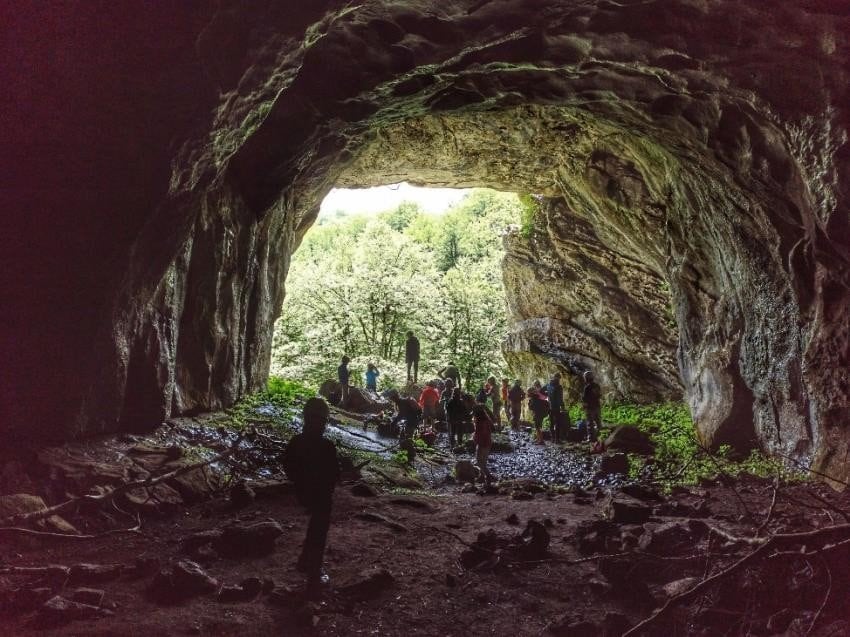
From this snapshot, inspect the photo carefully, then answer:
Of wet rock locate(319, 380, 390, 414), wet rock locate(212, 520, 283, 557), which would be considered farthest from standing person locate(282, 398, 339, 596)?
wet rock locate(319, 380, 390, 414)

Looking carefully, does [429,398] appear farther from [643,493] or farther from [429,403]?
[643,493]

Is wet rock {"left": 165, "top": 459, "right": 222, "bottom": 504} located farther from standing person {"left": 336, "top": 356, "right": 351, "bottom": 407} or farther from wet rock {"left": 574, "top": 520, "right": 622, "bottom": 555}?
standing person {"left": 336, "top": 356, "right": 351, "bottom": 407}

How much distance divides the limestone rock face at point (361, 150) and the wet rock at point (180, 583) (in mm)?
3450

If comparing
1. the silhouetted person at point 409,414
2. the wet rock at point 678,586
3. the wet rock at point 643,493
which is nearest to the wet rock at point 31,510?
the wet rock at point 678,586

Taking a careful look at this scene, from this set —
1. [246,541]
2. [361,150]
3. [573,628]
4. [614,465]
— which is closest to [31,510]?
[246,541]

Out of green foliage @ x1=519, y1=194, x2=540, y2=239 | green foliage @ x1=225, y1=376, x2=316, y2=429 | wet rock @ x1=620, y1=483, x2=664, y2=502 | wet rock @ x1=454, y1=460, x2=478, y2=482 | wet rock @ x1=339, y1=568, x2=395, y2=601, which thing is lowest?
wet rock @ x1=454, y1=460, x2=478, y2=482

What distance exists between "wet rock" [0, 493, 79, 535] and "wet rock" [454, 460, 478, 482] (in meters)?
6.80

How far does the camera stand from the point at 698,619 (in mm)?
4293

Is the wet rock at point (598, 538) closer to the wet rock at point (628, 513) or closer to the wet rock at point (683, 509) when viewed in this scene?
the wet rock at point (628, 513)

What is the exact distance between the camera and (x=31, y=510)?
5.21m

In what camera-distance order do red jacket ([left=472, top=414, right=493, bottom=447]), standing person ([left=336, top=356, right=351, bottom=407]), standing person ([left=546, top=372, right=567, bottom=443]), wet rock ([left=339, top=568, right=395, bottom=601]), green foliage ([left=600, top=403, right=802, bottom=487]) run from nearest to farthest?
1. wet rock ([left=339, top=568, right=395, bottom=601])
2. green foliage ([left=600, top=403, right=802, bottom=487])
3. red jacket ([left=472, top=414, right=493, bottom=447])
4. standing person ([left=546, top=372, right=567, bottom=443])
5. standing person ([left=336, top=356, right=351, bottom=407])

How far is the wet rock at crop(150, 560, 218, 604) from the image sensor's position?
173 inches

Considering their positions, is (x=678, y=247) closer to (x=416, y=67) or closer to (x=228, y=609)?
(x=416, y=67)

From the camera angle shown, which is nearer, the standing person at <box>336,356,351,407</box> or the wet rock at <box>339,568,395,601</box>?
the wet rock at <box>339,568,395,601</box>
